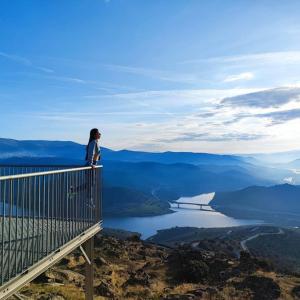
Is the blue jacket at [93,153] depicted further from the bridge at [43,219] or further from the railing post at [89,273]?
the railing post at [89,273]

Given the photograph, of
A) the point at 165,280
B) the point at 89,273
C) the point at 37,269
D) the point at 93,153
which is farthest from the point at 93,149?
the point at 165,280

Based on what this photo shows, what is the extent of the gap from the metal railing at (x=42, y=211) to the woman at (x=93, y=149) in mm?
247

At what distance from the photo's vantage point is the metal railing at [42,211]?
249 inches

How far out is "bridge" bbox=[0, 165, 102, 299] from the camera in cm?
633

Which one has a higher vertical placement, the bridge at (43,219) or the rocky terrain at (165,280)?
the bridge at (43,219)

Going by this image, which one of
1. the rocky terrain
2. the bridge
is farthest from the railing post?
the rocky terrain

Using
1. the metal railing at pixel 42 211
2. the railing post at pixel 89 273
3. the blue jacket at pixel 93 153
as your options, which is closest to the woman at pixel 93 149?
the blue jacket at pixel 93 153

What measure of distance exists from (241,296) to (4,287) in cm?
1504

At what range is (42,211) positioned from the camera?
25.4 feet

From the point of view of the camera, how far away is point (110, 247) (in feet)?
108

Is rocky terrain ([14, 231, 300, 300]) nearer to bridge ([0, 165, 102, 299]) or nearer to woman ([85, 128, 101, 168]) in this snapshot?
bridge ([0, 165, 102, 299])

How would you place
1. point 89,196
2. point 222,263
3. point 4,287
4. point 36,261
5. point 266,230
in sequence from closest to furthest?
point 4,287 < point 36,261 < point 89,196 < point 222,263 < point 266,230

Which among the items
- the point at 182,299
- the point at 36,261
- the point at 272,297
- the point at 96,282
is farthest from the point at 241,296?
the point at 36,261

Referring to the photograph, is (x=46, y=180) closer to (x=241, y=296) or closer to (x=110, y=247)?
(x=241, y=296)
